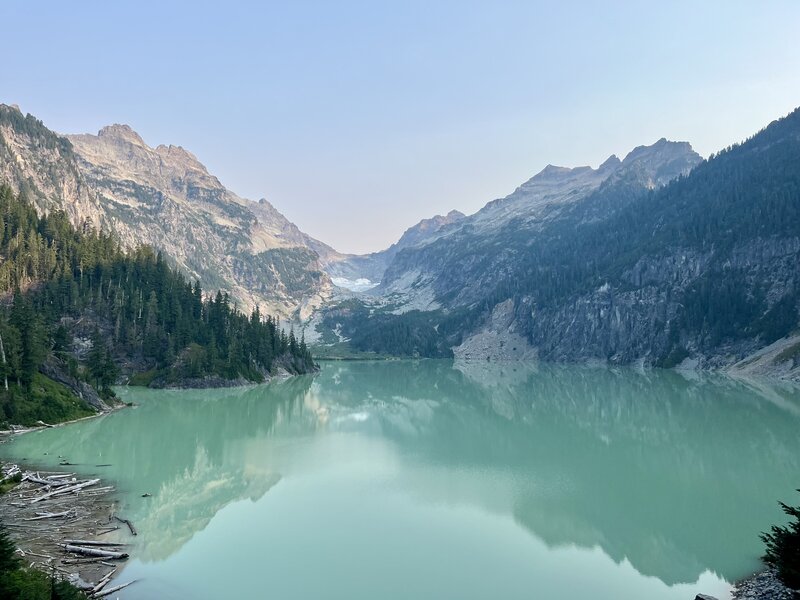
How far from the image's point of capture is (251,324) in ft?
495

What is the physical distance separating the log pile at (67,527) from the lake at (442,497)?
134 centimetres

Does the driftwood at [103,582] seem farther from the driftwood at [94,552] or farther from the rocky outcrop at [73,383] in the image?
the rocky outcrop at [73,383]

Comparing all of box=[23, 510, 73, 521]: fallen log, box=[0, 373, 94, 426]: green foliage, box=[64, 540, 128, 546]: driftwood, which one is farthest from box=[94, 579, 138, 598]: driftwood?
box=[0, 373, 94, 426]: green foliage

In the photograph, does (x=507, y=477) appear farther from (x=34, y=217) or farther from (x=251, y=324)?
(x=34, y=217)

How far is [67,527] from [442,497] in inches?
921

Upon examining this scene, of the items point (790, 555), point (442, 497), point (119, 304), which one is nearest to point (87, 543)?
point (442, 497)

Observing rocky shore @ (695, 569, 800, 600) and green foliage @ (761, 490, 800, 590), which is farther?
rocky shore @ (695, 569, 800, 600)

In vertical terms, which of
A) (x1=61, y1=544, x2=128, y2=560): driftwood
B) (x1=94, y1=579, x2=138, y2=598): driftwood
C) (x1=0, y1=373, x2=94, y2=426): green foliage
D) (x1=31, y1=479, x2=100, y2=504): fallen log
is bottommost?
(x1=94, y1=579, x2=138, y2=598): driftwood

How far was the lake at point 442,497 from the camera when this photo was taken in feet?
85.8

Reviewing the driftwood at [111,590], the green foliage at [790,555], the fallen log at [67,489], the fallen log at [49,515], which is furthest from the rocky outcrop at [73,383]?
the green foliage at [790,555]

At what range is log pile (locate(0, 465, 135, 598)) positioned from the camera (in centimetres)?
2548

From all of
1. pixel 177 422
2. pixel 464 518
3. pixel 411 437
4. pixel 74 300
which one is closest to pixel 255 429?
pixel 177 422

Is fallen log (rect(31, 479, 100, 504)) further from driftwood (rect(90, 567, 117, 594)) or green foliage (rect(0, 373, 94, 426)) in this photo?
green foliage (rect(0, 373, 94, 426))

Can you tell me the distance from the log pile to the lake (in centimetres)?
134
